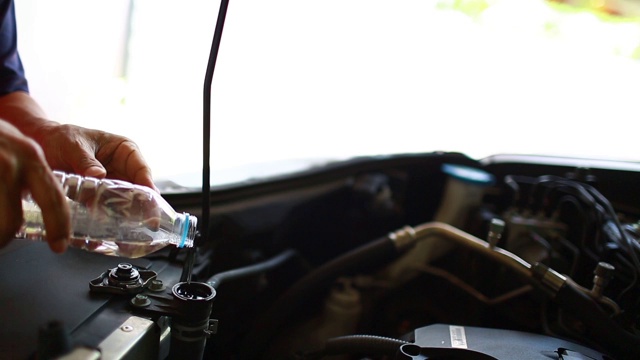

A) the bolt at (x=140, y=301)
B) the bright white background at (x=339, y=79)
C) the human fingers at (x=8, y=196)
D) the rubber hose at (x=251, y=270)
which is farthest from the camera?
the bright white background at (x=339, y=79)

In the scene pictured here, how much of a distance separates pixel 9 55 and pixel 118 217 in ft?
1.88

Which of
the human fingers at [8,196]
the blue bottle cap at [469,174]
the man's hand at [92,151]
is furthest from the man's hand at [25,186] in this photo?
the blue bottle cap at [469,174]

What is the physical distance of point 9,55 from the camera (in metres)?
0.95

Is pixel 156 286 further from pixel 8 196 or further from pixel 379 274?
pixel 379 274

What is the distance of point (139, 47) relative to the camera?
1.57 m

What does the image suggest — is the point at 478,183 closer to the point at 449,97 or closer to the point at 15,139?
the point at 449,97

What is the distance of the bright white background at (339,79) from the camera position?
134cm

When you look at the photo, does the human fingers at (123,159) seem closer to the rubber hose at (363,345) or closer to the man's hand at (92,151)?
the man's hand at (92,151)

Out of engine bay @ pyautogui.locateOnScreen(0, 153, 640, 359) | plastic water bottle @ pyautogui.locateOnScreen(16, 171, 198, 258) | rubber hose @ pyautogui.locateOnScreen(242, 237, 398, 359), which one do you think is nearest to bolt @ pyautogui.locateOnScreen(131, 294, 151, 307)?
engine bay @ pyautogui.locateOnScreen(0, 153, 640, 359)

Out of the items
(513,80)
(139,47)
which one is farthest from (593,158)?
(139,47)

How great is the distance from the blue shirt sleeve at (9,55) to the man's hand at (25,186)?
637 millimetres

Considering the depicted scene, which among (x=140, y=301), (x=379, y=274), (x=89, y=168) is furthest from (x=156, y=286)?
(x=379, y=274)

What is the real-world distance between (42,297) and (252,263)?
1.89 feet

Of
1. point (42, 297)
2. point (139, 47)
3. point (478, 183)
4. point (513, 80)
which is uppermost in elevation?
point (513, 80)
